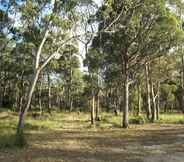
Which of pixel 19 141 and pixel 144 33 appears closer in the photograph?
pixel 19 141

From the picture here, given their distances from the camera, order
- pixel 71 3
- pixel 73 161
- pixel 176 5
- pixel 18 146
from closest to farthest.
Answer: pixel 73 161
pixel 18 146
pixel 71 3
pixel 176 5

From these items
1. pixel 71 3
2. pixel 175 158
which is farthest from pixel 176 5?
pixel 175 158

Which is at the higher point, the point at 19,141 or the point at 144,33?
the point at 144,33

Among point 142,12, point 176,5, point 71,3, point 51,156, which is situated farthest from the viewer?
point 176,5

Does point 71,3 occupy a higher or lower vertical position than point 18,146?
higher

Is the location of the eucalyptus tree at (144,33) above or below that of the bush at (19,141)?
above

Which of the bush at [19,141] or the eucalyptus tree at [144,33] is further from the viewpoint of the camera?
the eucalyptus tree at [144,33]

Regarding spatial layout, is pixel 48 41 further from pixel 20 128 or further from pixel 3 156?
pixel 3 156

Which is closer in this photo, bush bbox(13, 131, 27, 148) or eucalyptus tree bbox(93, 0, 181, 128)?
bush bbox(13, 131, 27, 148)

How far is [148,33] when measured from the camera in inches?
617

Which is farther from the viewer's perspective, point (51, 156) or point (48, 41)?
point (48, 41)

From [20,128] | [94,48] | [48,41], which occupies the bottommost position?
[20,128]

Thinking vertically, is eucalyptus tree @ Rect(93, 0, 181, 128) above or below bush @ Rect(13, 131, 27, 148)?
above

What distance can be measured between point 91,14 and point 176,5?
27.0ft
